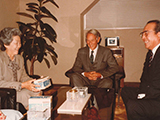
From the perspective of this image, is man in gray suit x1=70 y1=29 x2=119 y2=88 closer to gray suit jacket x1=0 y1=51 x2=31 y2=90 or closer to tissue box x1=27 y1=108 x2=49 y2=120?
gray suit jacket x1=0 y1=51 x2=31 y2=90

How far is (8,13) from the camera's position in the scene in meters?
4.21

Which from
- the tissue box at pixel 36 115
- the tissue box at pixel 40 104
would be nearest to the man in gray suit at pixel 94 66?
the tissue box at pixel 40 104

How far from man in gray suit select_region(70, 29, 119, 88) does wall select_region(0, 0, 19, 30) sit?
2114 mm

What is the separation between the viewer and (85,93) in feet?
6.83

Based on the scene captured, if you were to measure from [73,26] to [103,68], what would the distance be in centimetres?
199

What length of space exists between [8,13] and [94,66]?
2632 millimetres

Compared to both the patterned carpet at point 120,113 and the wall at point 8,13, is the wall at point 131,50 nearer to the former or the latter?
the patterned carpet at point 120,113

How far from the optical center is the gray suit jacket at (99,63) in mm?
3144

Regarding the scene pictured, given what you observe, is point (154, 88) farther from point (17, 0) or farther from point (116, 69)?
point (17, 0)

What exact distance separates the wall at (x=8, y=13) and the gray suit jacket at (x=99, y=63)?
2.11m

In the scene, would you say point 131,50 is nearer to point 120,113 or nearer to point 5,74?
point 120,113

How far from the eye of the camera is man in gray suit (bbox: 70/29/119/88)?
9.79 ft

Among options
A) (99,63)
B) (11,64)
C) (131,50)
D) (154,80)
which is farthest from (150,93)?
(131,50)

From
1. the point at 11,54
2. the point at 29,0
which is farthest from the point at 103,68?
the point at 29,0
